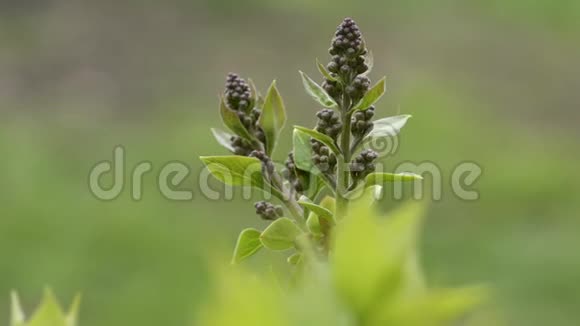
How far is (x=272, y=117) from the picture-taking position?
A: 0.87 meters

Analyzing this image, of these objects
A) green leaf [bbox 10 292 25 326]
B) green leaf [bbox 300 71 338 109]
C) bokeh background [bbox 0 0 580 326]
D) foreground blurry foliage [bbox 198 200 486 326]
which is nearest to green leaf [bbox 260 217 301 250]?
green leaf [bbox 300 71 338 109]

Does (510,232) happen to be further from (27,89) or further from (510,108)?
(27,89)

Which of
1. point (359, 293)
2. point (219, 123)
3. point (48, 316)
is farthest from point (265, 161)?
A: point (219, 123)

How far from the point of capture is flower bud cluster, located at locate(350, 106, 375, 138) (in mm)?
815

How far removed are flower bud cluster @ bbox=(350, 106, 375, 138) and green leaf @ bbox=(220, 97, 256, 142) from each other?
0.35ft

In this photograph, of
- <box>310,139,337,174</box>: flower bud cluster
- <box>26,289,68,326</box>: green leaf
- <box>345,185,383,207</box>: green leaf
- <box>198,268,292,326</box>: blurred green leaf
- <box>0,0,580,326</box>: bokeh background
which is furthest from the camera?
<box>0,0,580,326</box>: bokeh background

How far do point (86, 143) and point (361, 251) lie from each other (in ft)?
17.5

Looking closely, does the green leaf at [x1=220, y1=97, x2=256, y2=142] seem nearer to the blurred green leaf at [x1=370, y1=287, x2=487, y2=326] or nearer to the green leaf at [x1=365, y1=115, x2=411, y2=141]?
the green leaf at [x1=365, y1=115, x2=411, y2=141]

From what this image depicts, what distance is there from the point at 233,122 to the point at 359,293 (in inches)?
19.5

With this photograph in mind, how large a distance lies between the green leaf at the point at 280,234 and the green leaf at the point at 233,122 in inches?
5.0

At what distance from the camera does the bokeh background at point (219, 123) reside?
4.37 m

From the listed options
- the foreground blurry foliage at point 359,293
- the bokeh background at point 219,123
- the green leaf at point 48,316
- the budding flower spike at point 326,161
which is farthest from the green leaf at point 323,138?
the bokeh background at point 219,123

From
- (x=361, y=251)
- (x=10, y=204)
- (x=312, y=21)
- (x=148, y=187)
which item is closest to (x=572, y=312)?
(x=148, y=187)

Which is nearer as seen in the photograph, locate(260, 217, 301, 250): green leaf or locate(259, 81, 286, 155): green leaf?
locate(260, 217, 301, 250): green leaf
